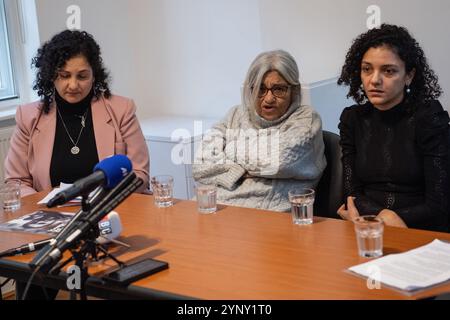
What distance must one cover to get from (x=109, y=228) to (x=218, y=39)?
2486 mm

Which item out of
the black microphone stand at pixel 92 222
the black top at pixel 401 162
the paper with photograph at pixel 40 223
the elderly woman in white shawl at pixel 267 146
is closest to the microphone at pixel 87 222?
the black microphone stand at pixel 92 222

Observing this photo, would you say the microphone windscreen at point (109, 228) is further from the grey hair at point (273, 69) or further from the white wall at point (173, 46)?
the white wall at point (173, 46)

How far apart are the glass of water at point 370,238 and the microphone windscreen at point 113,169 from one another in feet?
2.14

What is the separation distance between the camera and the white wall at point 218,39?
3.63 m

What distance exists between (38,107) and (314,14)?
165 cm

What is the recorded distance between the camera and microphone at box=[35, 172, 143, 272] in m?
1.62

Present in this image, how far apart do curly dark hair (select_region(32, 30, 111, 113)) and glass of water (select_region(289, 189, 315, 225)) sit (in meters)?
1.28

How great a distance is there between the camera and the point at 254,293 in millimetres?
1771

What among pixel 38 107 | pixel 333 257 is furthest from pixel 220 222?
pixel 38 107

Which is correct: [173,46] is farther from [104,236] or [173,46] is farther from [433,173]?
[104,236]

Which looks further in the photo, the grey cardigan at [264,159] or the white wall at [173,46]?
the white wall at [173,46]

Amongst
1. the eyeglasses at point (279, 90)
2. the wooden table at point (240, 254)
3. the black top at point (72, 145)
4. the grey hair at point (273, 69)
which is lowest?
the wooden table at point (240, 254)

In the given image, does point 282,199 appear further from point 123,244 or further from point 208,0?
point 208,0

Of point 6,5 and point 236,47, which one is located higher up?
point 6,5
